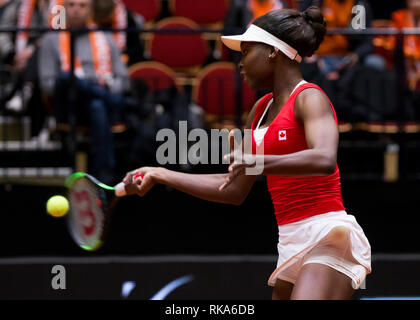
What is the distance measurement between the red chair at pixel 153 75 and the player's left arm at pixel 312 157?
3.72 meters

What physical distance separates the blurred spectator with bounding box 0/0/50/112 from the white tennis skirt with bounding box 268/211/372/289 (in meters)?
3.92

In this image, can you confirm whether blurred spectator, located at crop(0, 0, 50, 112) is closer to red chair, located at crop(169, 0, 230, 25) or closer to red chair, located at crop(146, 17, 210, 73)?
red chair, located at crop(146, 17, 210, 73)

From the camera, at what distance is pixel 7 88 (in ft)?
22.6

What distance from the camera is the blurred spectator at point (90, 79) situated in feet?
21.5

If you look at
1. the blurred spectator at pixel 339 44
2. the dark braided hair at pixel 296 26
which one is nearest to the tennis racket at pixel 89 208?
the dark braided hair at pixel 296 26

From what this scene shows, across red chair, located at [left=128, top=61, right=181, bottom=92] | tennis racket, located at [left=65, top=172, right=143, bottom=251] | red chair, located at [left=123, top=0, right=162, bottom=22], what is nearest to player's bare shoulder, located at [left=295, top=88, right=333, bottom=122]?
tennis racket, located at [left=65, top=172, right=143, bottom=251]

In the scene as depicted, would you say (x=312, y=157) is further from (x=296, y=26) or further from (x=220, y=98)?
(x=220, y=98)

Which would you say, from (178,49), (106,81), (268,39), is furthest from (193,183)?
(178,49)

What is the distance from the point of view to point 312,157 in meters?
3.07

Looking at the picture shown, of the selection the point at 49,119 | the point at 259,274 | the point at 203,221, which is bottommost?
the point at 259,274

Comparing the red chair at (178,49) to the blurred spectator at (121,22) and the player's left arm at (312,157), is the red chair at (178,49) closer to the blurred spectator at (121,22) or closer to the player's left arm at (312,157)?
the blurred spectator at (121,22)
